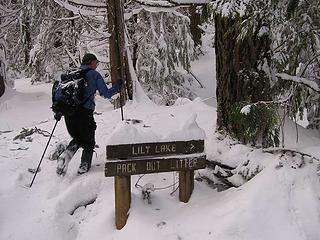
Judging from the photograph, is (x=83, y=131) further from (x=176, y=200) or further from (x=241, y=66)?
(x=241, y=66)

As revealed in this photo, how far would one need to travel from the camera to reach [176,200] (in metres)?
5.32

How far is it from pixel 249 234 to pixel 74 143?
3.15 meters

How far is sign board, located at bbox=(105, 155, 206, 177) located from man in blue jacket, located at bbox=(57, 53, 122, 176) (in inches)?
59.5

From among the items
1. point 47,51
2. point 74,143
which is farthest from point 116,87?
point 47,51

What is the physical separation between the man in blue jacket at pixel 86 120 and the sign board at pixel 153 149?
1384 mm

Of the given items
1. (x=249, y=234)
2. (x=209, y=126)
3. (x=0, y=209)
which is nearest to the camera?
(x=249, y=234)

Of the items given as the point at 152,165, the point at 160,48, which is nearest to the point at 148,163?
the point at 152,165

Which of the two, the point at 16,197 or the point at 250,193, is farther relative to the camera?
the point at 16,197

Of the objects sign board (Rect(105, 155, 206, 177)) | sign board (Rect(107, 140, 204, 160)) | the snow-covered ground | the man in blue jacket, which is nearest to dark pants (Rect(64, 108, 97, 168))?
the man in blue jacket

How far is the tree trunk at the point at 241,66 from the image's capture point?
5.58m

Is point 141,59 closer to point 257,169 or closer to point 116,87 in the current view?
point 116,87

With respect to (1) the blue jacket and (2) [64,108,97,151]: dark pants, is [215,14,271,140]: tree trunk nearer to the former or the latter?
(1) the blue jacket

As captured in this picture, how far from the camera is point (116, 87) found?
243 inches

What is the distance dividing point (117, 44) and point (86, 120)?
3922 millimetres
